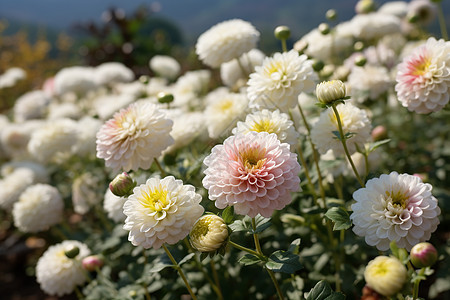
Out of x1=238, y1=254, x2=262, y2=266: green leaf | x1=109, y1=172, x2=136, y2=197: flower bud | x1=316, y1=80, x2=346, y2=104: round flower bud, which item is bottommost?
x1=238, y1=254, x2=262, y2=266: green leaf

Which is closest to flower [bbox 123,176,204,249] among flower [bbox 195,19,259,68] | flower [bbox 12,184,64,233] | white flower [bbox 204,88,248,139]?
white flower [bbox 204,88,248,139]

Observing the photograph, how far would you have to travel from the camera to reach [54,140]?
2.51m

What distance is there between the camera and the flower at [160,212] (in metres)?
1.11

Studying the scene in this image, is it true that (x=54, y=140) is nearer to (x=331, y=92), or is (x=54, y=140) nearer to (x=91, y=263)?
(x=91, y=263)

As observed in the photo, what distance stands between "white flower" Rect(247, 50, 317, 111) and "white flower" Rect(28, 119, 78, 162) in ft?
4.99

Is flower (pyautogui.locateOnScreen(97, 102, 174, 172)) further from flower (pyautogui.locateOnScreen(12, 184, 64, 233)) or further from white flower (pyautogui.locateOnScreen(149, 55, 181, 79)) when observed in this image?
white flower (pyautogui.locateOnScreen(149, 55, 181, 79))

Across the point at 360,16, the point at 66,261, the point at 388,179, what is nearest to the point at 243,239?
the point at 66,261

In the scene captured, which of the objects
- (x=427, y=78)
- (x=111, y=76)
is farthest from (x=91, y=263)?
(x=111, y=76)

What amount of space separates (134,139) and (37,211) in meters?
1.26

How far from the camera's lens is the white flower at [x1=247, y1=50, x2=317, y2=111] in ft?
4.77

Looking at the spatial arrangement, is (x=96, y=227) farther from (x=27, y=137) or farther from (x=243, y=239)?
(x=243, y=239)

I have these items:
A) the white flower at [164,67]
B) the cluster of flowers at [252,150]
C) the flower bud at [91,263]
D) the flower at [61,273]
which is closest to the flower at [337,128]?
the cluster of flowers at [252,150]

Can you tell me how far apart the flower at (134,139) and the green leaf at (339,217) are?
66 centimetres

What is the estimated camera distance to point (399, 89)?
1.49 m
